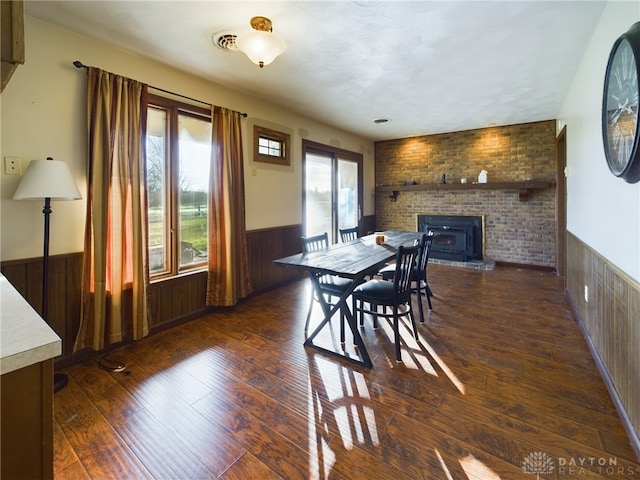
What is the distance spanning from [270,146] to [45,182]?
2636 millimetres

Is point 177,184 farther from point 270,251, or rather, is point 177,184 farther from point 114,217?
point 270,251

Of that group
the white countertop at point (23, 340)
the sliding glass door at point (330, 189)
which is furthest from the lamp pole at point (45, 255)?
the sliding glass door at point (330, 189)

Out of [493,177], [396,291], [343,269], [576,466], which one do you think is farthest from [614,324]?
[493,177]

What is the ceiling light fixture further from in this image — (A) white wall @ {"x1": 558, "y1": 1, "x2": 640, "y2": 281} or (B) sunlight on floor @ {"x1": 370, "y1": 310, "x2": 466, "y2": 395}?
(B) sunlight on floor @ {"x1": 370, "y1": 310, "x2": 466, "y2": 395}

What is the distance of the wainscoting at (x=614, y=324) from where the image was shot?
1.54m

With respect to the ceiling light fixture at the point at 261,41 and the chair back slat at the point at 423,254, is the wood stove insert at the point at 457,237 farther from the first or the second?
the ceiling light fixture at the point at 261,41

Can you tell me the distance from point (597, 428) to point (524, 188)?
181 inches

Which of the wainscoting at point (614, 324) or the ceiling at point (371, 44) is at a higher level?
the ceiling at point (371, 44)

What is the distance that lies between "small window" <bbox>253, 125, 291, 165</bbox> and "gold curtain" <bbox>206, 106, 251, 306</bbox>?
0.42 meters

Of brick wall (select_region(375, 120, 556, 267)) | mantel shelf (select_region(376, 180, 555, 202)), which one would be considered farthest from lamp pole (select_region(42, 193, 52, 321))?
brick wall (select_region(375, 120, 556, 267))

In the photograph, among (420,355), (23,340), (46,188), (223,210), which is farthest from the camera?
(223,210)

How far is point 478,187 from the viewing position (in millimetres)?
5688

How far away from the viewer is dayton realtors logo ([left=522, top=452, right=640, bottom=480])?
1.38 meters

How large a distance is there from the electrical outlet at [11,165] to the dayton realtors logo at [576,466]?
3485 mm
